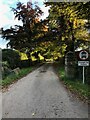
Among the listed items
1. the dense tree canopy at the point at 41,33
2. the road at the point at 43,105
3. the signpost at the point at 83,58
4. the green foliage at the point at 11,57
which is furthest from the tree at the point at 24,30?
the road at the point at 43,105

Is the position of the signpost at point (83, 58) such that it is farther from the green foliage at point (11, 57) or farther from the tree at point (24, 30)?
the tree at point (24, 30)

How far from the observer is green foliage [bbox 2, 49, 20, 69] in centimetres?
3066

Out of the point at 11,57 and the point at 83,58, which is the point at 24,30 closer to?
the point at 11,57

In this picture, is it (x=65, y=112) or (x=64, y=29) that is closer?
(x=65, y=112)

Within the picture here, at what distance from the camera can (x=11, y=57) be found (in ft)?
105

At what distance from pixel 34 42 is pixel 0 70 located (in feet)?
60.7

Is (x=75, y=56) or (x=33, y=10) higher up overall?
(x=33, y=10)

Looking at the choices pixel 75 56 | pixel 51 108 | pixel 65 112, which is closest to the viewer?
pixel 65 112

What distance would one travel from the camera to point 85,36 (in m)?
34.2

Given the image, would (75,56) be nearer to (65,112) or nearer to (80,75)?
(80,75)

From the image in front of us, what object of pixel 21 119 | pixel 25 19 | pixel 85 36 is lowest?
pixel 21 119

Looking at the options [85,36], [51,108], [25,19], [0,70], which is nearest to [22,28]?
[25,19]

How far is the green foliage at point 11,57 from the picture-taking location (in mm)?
30656

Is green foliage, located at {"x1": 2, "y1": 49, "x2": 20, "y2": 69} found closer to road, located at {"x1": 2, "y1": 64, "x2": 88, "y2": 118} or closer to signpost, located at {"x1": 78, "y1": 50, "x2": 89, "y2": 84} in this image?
signpost, located at {"x1": 78, "y1": 50, "x2": 89, "y2": 84}
